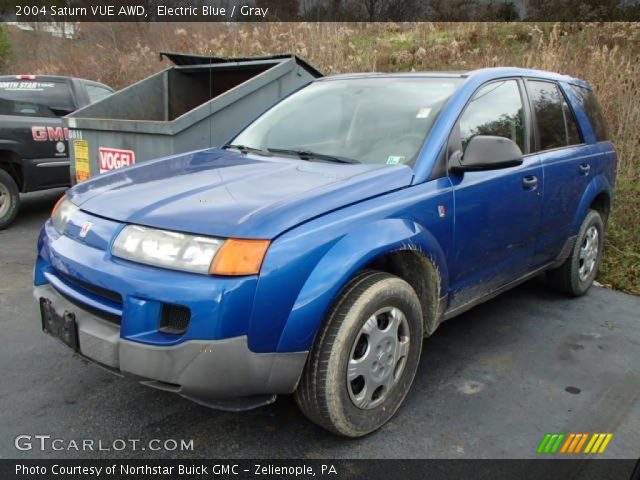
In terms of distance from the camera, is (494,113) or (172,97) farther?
(172,97)

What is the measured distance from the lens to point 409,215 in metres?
2.64

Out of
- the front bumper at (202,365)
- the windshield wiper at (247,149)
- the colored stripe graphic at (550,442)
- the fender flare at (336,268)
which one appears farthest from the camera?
the windshield wiper at (247,149)

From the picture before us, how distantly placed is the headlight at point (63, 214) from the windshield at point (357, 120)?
1193 millimetres

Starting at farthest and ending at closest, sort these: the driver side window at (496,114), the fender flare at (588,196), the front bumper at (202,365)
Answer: the fender flare at (588,196), the driver side window at (496,114), the front bumper at (202,365)

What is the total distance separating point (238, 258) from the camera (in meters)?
2.07

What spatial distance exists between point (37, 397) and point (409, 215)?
2.19 meters

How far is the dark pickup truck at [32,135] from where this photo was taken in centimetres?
645

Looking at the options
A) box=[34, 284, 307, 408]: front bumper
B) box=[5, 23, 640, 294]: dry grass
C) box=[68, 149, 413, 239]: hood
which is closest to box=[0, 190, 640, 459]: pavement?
box=[34, 284, 307, 408]: front bumper

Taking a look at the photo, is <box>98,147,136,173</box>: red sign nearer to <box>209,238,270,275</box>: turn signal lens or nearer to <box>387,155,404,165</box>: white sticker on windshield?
<box>387,155,404,165</box>: white sticker on windshield

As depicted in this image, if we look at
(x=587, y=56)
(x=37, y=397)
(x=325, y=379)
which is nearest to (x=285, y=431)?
(x=325, y=379)

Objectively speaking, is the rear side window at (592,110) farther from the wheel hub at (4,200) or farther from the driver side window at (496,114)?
the wheel hub at (4,200)

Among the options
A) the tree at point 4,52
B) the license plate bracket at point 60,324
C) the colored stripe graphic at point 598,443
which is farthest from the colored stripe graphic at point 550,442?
the tree at point 4,52

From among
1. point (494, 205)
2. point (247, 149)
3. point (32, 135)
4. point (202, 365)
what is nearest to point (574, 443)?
point (494, 205)

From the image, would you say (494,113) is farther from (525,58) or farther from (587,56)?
(587,56)
